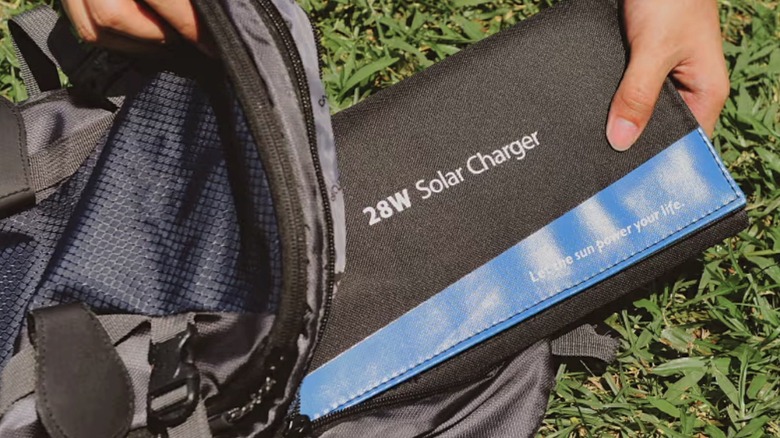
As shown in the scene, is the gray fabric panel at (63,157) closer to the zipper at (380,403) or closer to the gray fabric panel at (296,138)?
the gray fabric panel at (296,138)

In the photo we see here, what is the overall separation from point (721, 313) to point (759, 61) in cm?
66

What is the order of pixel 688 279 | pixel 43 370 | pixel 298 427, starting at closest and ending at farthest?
pixel 43 370, pixel 298 427, pixel 688 279

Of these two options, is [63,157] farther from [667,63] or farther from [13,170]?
[667,63]

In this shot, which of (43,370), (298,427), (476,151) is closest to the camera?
(43,370)

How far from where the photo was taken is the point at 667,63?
56.4 inches

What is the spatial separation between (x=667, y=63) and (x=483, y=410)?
0.71 meters

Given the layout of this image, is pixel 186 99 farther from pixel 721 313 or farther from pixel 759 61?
pixel 759 61

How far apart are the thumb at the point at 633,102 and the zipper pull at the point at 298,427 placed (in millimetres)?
696

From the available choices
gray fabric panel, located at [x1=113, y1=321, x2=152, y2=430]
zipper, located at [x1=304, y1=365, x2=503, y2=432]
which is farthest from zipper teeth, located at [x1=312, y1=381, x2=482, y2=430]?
gray fabric panel, located at [x1=113, y1=321, x2=152, y2=430]

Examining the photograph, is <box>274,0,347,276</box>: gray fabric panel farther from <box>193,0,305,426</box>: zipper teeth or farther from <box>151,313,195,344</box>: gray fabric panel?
<box>151,313,195,344</box>: gray fabric panel

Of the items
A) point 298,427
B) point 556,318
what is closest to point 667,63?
point 556,318

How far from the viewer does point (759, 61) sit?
1.94 metres

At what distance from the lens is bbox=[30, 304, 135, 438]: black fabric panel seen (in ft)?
3.49

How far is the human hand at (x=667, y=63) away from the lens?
54.2 inches
